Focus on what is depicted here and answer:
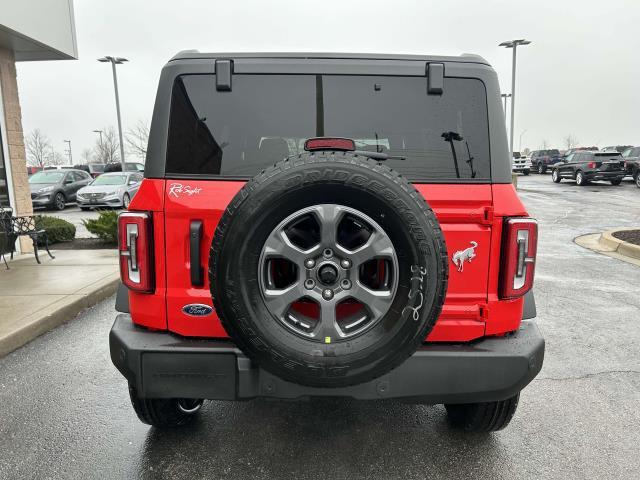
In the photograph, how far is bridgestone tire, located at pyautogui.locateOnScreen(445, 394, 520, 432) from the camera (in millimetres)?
2730

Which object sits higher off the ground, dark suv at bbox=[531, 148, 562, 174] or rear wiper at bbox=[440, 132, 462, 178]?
rear wiper at bbox=[440, 132, 462, 178]

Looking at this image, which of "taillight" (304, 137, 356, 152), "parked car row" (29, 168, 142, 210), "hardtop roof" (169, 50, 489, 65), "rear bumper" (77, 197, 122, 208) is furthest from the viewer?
"parked car row" (29, 168, 142, 210)

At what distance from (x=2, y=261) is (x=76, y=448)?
640 centimetres

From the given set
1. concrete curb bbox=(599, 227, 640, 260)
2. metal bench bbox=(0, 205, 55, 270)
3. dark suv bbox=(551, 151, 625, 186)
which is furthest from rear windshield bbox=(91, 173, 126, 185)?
dark suv bbox=(551, 151, 625, 186)

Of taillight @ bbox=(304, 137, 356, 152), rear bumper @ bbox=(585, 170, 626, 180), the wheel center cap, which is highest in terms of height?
taillight @ bbox=(304, 137, 356, 152)

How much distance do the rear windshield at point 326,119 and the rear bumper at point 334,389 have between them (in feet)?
2.87

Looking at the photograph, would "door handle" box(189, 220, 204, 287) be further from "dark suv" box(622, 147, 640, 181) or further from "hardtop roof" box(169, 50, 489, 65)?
"dark suv" box(622, 147, 640, 181)

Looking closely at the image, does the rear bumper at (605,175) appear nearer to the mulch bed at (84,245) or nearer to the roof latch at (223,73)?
the mulch bed at (84,245)

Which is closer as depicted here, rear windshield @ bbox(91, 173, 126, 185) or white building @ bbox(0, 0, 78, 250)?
white building @ bbox(0, 0, 78, 250)

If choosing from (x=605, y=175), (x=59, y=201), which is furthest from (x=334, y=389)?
(x=605, y=175)

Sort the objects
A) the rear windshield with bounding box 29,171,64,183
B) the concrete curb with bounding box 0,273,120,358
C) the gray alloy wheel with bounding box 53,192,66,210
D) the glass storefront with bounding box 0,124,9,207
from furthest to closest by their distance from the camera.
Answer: the rear windshield with bounding box 29,171,64,183 → the gray alloy wheel with bounding box 53,192,66,210 → the glass storefront with bounding box 0,124,9,207 → the concrete curb with bounding box 0,273,120,358

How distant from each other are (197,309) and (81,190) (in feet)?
59.5

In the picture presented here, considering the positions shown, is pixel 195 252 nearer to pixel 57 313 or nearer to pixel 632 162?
pixel 57 313

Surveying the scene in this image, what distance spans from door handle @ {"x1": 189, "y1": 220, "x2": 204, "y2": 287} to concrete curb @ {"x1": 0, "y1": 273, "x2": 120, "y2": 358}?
2.92 meters
